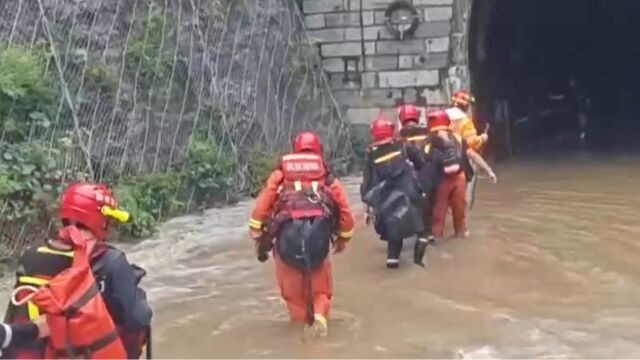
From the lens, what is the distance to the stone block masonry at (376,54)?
17828mm

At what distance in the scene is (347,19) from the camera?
18.2 m

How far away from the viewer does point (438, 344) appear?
24.3 feet

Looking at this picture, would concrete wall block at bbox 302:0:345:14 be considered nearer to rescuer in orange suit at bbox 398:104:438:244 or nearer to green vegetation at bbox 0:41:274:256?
green vegetation at bbox 0:41:274:256

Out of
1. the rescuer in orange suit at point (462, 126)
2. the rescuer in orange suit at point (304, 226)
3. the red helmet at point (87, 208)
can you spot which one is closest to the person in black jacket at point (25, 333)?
the red helmet at point (87, 208)

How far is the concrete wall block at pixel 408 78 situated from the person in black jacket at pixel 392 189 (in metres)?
8.43

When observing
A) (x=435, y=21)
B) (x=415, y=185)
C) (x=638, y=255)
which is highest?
(x=435, y=21)

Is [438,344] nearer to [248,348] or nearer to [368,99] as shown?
[248,348]

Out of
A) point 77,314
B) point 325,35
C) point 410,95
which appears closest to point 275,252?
point 77,314

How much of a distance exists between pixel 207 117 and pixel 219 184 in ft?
3.45

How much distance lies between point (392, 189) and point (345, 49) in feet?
29.9

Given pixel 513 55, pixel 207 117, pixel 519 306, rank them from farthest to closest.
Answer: pixel 513 55 < pixel 207 117 < pixel 519 306

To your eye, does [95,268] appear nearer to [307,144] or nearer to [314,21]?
[307,144]

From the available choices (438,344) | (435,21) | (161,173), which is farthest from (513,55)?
(438,344)

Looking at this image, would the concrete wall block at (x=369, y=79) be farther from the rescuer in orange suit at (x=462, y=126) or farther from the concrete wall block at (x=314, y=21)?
the rescuer in orange suit at (x=462, y=126)
